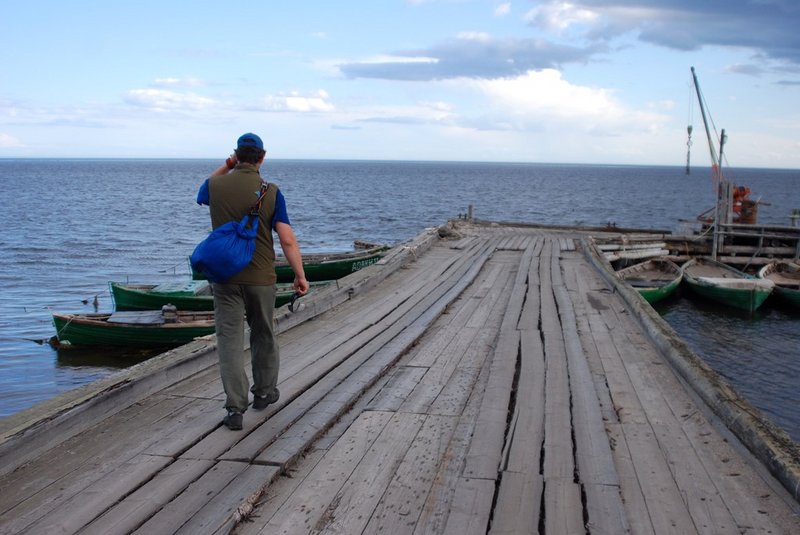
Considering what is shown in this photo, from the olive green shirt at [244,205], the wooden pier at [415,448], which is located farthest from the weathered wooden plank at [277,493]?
the olive green shirt at [244,205]

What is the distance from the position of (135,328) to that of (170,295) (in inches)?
105

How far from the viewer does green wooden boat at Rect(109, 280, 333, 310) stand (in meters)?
17.2

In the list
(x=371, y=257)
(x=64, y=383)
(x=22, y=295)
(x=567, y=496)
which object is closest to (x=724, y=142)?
(x=371, y=257)

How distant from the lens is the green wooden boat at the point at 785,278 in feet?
63.1

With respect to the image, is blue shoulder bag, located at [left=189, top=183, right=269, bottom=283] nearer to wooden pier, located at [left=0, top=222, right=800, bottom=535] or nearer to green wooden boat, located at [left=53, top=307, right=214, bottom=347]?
wooden pier, located at [left=0, top=222, right=800, bottom=535]

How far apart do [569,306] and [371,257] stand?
13658 mm

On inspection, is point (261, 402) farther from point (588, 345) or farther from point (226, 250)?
point (588, 345)

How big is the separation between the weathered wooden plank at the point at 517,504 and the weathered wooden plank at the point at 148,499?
157 centimetres

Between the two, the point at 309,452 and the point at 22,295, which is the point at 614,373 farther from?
the point at 22,295

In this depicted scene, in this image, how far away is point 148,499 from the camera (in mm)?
3250

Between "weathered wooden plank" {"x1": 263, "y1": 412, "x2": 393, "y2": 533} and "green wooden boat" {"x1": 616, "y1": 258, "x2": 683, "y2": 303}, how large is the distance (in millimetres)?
15005

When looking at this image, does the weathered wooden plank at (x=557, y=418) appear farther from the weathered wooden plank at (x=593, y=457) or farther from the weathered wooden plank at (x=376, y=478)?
the weathered wooden plank at (x=376, y=478)

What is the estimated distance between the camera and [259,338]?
4.37 meters

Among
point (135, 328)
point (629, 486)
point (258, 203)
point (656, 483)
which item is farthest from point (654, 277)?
point (258, 203)
